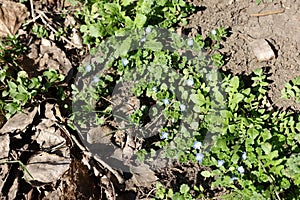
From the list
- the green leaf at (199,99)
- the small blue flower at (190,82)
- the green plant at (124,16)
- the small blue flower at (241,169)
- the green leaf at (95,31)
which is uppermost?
the green plant at (124,16)

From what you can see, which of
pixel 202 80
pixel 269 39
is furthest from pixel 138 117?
pixel 269 39

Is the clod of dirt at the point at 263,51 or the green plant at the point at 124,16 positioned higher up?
the green plant at the point at 124,16

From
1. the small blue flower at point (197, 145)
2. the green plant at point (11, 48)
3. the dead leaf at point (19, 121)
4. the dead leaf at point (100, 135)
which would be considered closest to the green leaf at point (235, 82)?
the small blue flower at point (197, 145)

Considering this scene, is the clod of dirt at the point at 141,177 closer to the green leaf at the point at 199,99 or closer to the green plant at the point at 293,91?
the green leaf at the point at 199,99

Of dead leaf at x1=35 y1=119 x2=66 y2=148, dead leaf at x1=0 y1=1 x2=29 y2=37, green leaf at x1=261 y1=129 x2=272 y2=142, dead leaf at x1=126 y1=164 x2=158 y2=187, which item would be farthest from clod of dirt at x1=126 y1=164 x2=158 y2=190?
dead leaf at x1=0 y1=1 x2=29 y2=37

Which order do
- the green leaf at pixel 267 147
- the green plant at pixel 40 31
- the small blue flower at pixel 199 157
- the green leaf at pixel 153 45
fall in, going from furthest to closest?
the green plant at pixel 40 31, the green leaf at pixel 153 45, the small blue flower at pixel 199 157, the green leaf at pixel 267 147

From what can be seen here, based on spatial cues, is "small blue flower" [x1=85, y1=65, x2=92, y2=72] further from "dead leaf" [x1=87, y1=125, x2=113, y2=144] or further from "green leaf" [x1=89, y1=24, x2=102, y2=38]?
"dead leaf" [x1=87, y1=125, x2=113, y2=144]

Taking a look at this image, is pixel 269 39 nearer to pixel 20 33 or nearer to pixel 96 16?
pixel 96 16
